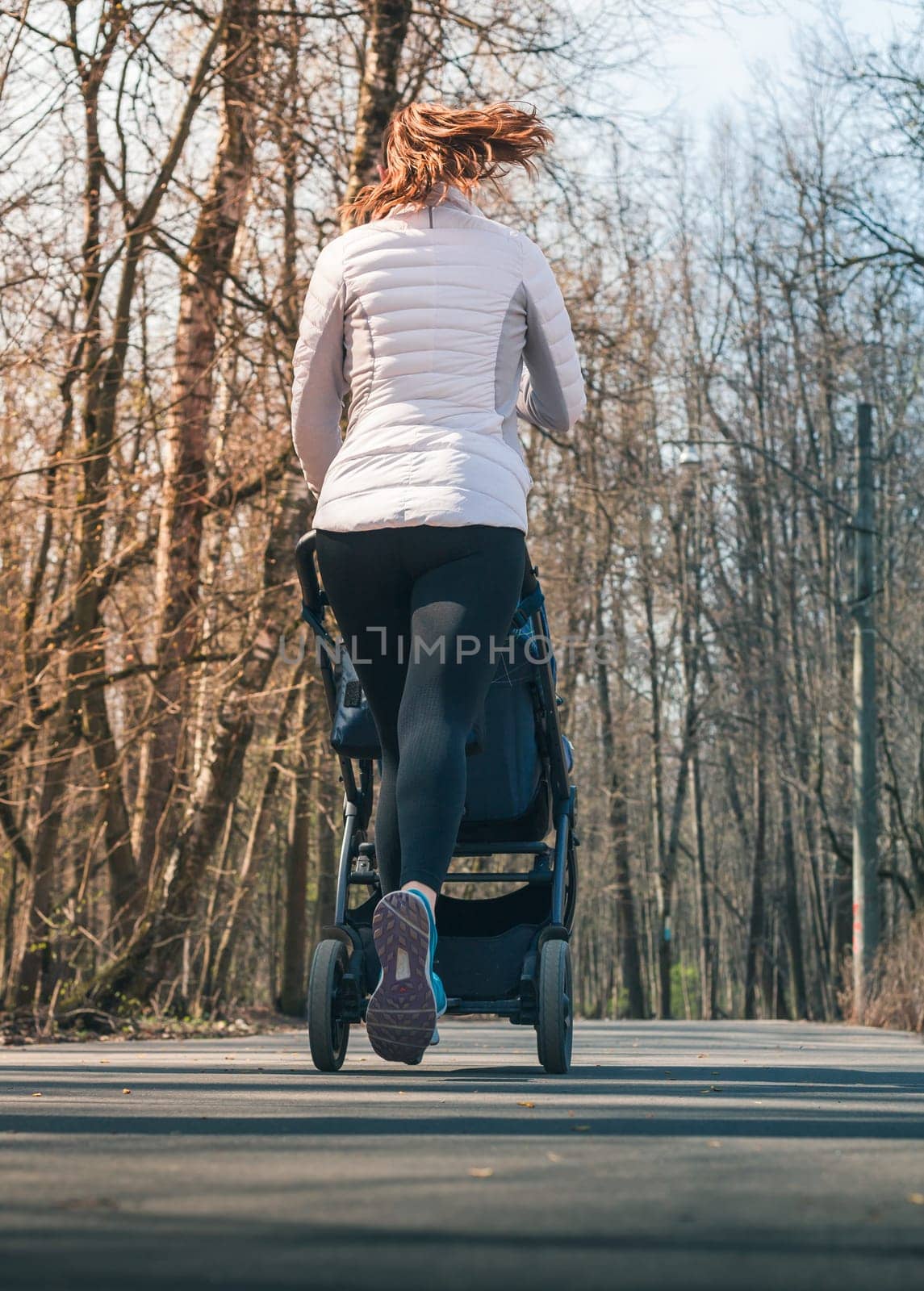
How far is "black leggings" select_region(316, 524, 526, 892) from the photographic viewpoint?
13.1 feet

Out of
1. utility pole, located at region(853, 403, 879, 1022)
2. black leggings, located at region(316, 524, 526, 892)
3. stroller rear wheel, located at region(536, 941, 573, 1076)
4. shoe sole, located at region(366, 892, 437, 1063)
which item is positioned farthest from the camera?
utility pole, located at region(853, 403, 879, 1022)

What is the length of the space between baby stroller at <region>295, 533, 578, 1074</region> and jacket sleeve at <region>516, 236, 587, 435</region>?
455 millimetres

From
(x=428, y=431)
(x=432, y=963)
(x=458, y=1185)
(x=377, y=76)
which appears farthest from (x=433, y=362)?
(x=377, y=76)

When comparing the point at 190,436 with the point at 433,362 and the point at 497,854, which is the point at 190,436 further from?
the point at 433,362

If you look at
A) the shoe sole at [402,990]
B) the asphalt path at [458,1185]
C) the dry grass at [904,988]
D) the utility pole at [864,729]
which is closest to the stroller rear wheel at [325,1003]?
the asphalt path at [458,1185]

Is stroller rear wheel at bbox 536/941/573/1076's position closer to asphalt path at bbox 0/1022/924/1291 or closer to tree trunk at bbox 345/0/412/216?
asphalt path at bbox 0/1022/924/1291

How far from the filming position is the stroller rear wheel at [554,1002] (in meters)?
4.36

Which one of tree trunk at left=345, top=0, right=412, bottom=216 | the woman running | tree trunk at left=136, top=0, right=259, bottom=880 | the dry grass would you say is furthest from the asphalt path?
tree trunk at left=345, top=0, right=412, bottom=216

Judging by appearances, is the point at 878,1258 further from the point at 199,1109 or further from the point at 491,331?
the point at 491,331

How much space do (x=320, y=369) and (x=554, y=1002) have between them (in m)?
1.81

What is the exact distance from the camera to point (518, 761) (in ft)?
15.8

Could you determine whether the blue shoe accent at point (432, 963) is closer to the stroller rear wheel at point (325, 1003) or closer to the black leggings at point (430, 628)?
the black leggings at point (430, 628)

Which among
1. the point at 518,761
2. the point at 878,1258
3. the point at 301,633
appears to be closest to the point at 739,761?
the point at 301,633

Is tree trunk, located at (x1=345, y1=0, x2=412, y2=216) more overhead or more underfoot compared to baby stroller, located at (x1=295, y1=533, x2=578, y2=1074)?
more overhead
